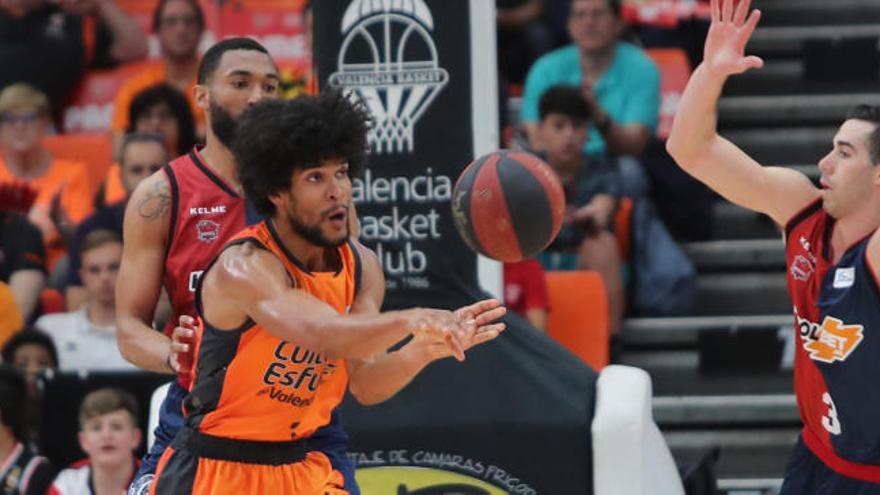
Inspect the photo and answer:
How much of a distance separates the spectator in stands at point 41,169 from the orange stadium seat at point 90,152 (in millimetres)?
222

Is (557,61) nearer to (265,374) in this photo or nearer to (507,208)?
(507,208)

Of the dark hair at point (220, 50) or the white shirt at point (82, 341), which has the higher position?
the dark hair at point (220, 50)

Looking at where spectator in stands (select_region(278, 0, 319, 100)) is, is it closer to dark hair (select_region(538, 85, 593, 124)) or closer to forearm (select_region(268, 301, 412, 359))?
dark hair (select_region(538, 85, 593, 124))

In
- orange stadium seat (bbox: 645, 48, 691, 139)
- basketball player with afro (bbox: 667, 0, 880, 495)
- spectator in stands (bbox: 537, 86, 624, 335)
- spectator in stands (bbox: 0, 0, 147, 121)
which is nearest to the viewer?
basketball player with afro (bbox: 667, 0, 880, 495)

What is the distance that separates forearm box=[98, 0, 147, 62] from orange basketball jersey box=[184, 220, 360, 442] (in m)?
5.84

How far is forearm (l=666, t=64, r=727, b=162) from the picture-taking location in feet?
19.9

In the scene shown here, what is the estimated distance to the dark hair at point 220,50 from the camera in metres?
6.03

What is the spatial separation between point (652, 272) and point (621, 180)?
49 centimetres

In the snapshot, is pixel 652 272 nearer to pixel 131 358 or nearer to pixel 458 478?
pixel 458 478

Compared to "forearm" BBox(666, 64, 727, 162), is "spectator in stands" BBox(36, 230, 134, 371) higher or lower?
lower

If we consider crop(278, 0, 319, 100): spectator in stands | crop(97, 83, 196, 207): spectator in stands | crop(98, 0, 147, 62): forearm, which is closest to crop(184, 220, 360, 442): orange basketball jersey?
crop(97, 83, 196, 207): spectator in stands

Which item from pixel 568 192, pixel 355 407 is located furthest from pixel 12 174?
pixel 355 407

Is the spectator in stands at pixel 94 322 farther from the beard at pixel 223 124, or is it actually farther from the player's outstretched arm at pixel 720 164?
the player's outstretched arm at pixel 720 164

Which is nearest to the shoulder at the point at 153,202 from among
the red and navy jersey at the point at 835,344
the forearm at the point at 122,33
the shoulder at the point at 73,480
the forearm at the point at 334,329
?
the forearm at the point at 334,329
